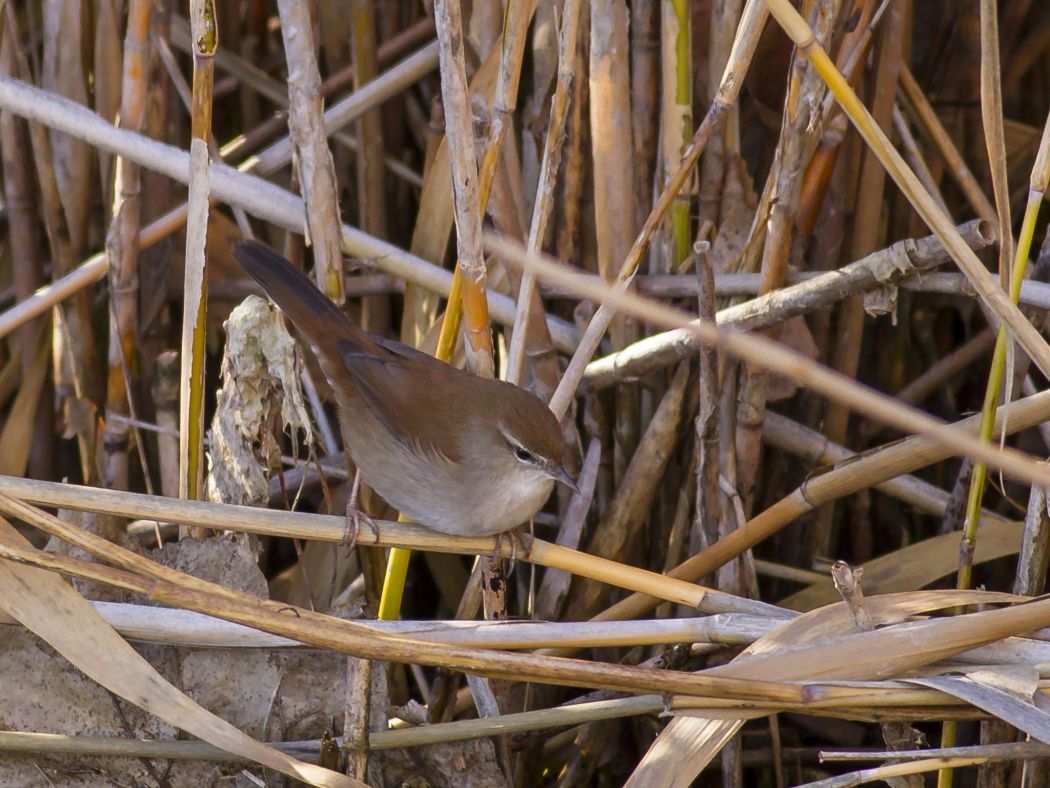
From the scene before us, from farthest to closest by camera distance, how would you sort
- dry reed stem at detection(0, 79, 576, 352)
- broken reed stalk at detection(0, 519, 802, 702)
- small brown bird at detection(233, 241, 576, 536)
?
dry reed stem at detection(0, 79, 576, 352) < small brown bird at detection(233, 241, 576, 536) < broken reed stalk at detection(0, 519, 802, 702)

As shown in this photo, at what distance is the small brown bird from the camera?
245 centimetres

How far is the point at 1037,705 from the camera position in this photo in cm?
190

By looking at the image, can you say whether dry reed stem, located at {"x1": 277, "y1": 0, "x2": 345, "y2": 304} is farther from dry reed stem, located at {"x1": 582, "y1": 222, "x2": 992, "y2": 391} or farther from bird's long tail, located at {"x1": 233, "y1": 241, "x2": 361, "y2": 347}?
dry reed stem, located at {"x1": 582, "y1": 222, "x2": 992, "y2": 391}

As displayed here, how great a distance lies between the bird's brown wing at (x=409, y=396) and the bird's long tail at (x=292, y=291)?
9cm

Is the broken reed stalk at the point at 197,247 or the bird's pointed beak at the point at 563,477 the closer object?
the broken reed stalk at the point at 197,247

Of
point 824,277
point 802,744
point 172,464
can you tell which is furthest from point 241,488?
point 802,744

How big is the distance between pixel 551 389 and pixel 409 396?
366 mm

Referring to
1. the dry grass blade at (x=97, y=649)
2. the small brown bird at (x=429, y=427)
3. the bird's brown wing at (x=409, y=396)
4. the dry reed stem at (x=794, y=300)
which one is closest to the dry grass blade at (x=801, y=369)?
the dry reed stem at (x=794, y=300)

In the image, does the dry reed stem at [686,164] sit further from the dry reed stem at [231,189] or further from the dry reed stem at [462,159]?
the dry reed stem at [231,189]

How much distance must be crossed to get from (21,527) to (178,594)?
2.03 m

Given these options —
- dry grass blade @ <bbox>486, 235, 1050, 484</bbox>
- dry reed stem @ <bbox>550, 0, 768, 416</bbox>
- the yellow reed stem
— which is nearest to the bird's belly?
dry reed stem @ <bbox>550, 0, 768, 416</bbox>

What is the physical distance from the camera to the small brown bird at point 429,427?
245 centimetres

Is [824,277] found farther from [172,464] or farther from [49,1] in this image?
[49,1]

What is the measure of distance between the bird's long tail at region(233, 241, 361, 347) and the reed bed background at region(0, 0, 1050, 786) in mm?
101
